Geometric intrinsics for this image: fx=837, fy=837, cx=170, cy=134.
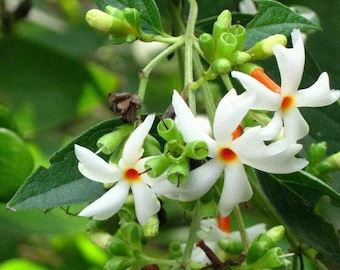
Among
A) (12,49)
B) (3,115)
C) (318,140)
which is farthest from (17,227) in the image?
(318,140)

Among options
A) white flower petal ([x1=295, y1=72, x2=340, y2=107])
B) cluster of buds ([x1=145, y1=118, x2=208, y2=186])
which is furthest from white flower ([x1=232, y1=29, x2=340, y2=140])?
cluster of buds ([x1=145, y1=118, x2=208, y2=186])

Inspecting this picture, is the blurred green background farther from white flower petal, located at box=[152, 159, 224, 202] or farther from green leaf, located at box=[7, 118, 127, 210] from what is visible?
white flower petal, located at box=[152, 159, 224, 202]

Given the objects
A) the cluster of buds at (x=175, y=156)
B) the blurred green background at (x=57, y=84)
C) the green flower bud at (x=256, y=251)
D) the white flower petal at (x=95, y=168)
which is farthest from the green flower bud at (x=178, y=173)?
the blurred green background at (x=57, y=84)

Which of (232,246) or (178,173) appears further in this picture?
(232,246)

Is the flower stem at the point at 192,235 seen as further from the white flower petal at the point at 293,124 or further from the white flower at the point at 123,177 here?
the white flower petal at the point at 293,124

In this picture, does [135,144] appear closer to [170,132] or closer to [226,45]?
[170,132]

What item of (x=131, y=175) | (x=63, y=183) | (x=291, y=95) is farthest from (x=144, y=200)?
(x=291, y=95)

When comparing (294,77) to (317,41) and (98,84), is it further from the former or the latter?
(98,84)
